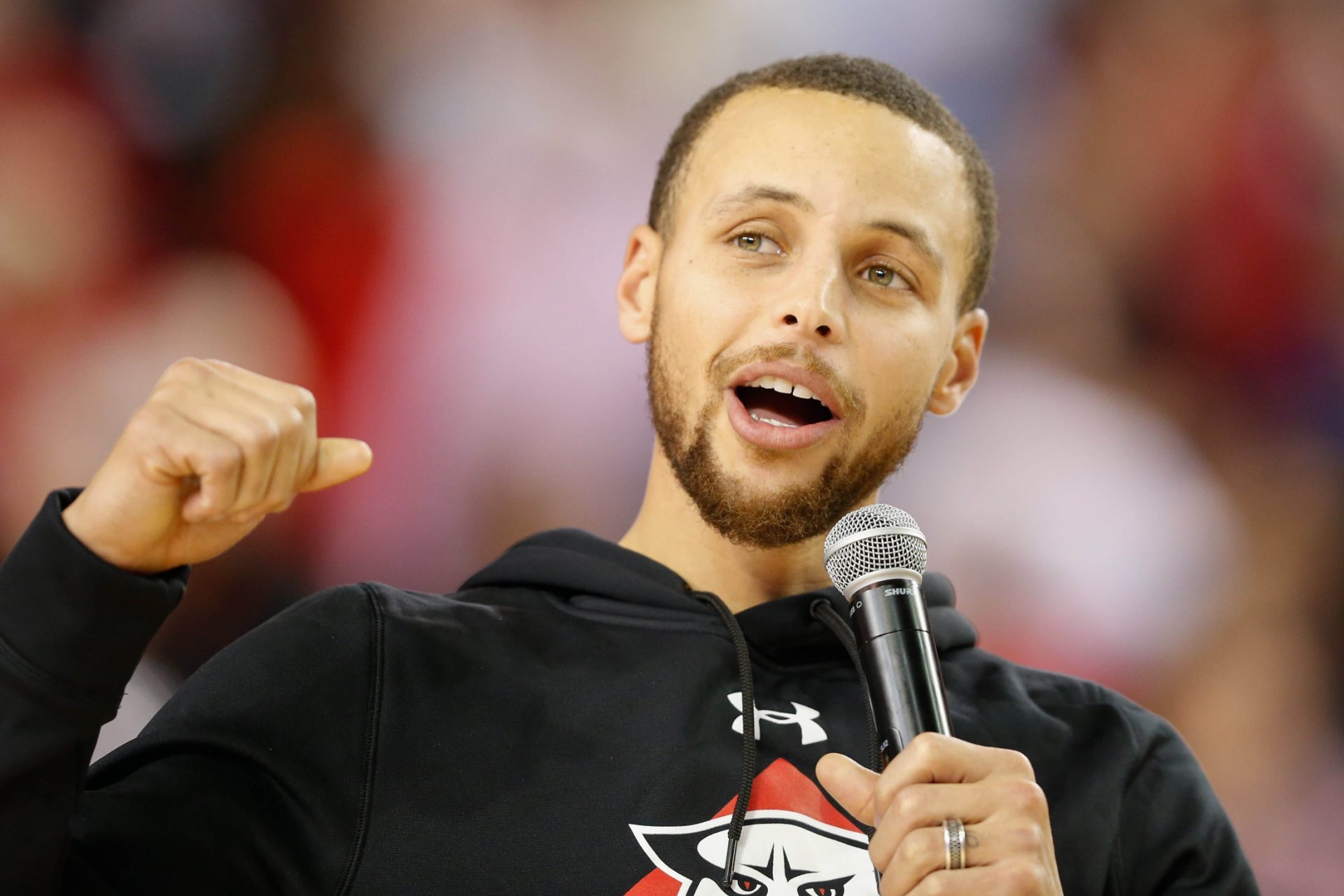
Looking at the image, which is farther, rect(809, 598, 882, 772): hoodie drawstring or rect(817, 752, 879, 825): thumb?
rect(809, 598, 882, 772): hoodie drawstring

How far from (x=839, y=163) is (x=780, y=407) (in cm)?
32

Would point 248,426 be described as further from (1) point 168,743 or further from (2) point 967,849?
(2) point 967,849

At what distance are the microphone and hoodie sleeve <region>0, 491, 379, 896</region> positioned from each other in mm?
538

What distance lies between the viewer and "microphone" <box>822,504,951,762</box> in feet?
3.21

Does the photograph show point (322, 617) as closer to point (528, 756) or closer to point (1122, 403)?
point (528, 756)

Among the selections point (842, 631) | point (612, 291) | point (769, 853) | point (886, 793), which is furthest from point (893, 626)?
point (612, 291)

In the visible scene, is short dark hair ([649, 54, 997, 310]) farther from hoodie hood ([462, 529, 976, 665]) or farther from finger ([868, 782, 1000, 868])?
finger ([868, 782, 1000, 868])

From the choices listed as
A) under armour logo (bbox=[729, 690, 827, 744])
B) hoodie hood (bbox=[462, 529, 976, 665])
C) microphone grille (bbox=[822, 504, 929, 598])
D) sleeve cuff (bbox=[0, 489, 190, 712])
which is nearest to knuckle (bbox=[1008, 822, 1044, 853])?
microphone grille (bbox=[822, 504, 929, 598])

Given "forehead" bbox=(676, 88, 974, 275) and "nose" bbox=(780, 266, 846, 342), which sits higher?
"forehead" bbox=(676, 88, 974, 275)

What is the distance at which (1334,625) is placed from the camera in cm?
254

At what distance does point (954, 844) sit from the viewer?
3.01 ft

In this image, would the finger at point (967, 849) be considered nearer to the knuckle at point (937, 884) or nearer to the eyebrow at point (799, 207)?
the knuckle at point (937, 884)

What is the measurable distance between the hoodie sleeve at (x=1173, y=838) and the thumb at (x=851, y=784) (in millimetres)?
588

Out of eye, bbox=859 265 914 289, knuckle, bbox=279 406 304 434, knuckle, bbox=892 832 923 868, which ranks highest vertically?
eye, bbox=859 265 914 289
